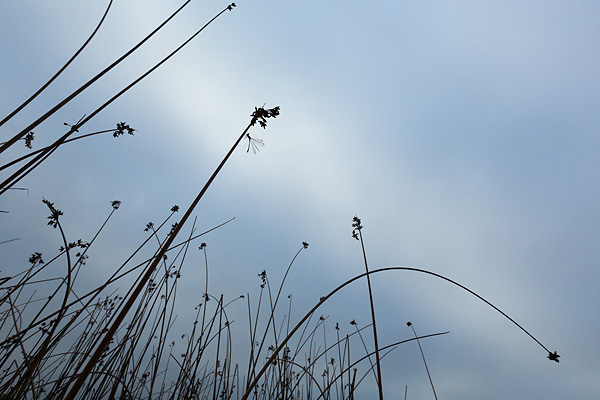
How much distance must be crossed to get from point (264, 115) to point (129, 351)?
78.7 inches

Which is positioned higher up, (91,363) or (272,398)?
(272,398)

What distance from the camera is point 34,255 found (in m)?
2.12

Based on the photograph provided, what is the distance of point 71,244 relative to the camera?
2039mm

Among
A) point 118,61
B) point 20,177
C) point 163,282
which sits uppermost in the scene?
point 163,282

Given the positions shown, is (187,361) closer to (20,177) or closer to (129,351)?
(129,351)

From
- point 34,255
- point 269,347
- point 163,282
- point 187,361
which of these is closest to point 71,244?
point 34,255

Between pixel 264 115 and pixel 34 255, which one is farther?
pixel 34 255

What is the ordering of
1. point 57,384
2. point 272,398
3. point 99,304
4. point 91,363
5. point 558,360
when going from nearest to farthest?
point 91,363
point 558,360
point 57,384
point 272,398
point 99,304

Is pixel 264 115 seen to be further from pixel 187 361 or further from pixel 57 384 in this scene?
pixel 187 361

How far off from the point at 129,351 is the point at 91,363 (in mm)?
1668

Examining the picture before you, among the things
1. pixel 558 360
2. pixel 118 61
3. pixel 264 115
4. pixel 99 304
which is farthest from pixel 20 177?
pixel 99 304

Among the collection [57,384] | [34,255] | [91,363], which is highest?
[34,255]

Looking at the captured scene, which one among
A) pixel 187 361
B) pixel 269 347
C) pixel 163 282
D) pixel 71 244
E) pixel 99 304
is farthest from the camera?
pixel 269 347

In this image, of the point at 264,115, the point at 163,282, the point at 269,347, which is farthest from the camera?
the point at 269,347
